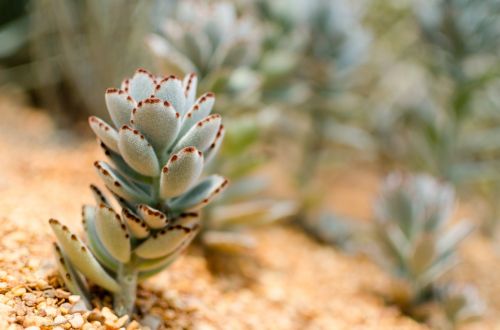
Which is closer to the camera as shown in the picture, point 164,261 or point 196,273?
point 164,261

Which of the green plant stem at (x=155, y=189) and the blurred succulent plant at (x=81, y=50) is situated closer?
the green plant stem at (x=155, y=189)

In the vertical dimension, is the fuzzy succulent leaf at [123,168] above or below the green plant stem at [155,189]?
above

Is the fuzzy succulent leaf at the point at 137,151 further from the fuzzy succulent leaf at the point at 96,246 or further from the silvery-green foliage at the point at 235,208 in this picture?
the silvery-green foliage at the point at 235,208

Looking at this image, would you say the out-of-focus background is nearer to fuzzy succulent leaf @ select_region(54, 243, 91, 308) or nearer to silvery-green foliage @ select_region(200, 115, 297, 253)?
silvery-green foliage @ select_region(200, 115, 297, 253)

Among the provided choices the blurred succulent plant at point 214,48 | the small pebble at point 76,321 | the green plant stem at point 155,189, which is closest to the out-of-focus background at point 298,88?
the blurred succulent plant at point 214,48

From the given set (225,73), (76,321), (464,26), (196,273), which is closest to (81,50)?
(225,73)

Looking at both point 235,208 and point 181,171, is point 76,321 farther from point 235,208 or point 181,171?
point 235,208

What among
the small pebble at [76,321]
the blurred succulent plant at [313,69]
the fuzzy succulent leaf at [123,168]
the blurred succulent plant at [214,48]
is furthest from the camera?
the blurred succulent plant at [313,69]

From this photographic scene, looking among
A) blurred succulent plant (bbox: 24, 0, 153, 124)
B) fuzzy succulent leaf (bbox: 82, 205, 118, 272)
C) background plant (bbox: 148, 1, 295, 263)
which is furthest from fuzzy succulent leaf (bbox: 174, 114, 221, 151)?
blurred succulent plant (bbox: 24, 0, 153, 124)
